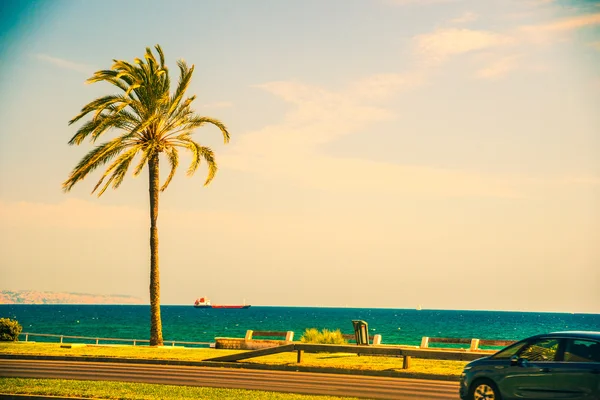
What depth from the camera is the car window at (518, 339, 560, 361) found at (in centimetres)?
1411

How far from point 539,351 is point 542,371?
65 cm

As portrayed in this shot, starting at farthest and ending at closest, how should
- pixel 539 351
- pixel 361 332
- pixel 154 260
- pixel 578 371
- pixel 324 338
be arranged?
pixel 154 260 → pixel 324 338 → pixel 361 332 → pixel 539 351 → pixel 578 371

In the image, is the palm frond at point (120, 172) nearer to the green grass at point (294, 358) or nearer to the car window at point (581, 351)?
the green grass at point (294, 358)

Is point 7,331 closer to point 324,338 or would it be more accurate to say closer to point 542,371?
point 324,338

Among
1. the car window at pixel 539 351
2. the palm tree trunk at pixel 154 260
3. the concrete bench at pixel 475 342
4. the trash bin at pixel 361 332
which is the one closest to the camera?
the car window at pixel 539 351

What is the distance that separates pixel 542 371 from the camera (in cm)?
1381

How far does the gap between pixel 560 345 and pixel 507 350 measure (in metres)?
1.16

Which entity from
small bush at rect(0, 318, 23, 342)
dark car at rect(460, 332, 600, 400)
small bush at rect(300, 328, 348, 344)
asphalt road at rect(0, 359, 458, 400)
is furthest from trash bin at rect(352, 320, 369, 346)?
small bush at rect(0, 318, 23, 342)

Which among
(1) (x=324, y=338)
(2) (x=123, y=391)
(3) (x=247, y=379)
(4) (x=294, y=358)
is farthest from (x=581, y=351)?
(1) (x=324, y=338)

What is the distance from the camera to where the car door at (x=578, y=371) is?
42.9 ft

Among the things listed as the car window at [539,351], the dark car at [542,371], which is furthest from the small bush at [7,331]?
the car window at [539,351]

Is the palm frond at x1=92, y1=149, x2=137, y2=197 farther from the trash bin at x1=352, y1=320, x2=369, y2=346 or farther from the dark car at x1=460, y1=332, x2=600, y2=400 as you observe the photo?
the dark car at x1=460, y1=332, x2=600, y2=400

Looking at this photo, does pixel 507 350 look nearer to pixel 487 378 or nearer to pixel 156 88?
pixel 487 378

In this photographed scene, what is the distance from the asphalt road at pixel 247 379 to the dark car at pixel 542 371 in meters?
2.54
